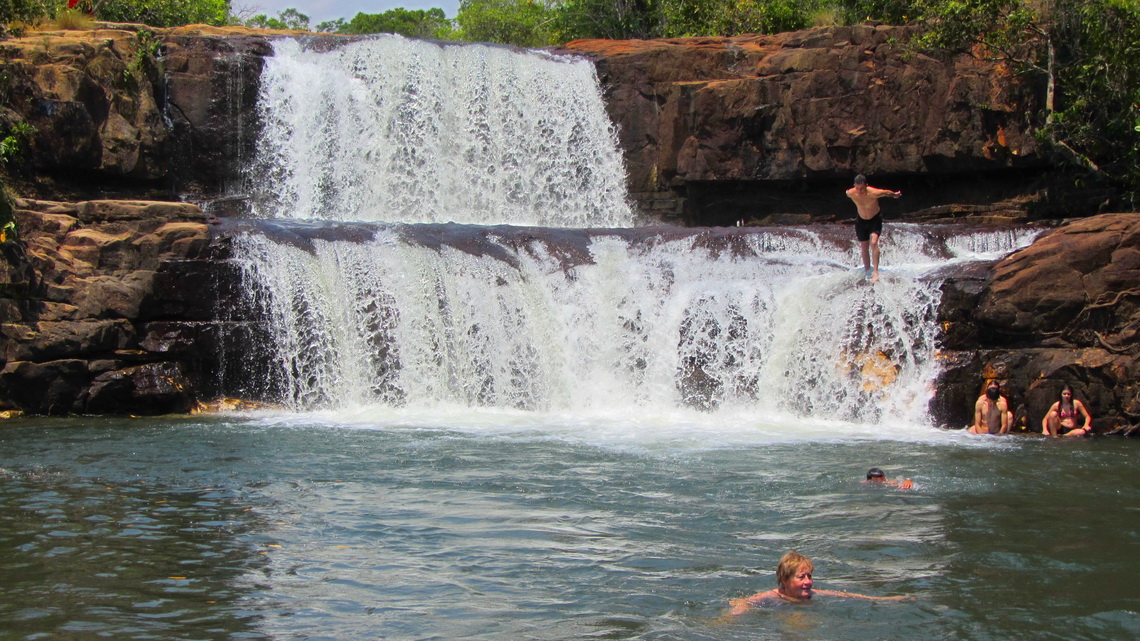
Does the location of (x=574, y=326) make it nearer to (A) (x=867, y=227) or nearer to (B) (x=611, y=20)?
(A) (x=867, y=227)

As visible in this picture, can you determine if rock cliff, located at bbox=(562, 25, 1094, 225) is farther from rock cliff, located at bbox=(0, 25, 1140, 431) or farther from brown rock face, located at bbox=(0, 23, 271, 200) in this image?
brown rock face, located at bbox=(0, 23, 271, 200)

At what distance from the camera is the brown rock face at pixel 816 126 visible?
2042 cm

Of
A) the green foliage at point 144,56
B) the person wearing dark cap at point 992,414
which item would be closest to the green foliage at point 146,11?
the green foliage at point 144,56

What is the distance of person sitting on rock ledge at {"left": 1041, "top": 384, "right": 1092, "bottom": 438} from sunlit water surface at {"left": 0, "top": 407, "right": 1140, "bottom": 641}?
2.33 ft

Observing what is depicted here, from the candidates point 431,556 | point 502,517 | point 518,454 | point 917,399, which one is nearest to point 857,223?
point 917,399

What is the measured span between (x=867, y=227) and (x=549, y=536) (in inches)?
343

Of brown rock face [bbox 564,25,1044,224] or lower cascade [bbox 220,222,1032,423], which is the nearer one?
lower cascade [bbox 220,222,1032,423]

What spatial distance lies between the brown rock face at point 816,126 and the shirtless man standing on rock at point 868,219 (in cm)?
613

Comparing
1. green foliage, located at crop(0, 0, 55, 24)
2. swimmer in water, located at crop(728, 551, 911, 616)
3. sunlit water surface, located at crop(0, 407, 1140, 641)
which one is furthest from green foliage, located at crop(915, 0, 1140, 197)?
green foliage, located at crop(0, 0, 55, 24)

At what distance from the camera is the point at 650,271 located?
16547 mm

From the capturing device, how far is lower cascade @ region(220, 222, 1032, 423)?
14.7 meters

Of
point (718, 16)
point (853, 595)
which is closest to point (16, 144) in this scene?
point (853, 595)

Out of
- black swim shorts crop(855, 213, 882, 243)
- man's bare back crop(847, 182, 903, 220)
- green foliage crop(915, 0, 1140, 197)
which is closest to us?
man's bare back crop(847, 182, 903, 220)

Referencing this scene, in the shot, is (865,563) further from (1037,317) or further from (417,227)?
(417,227)
